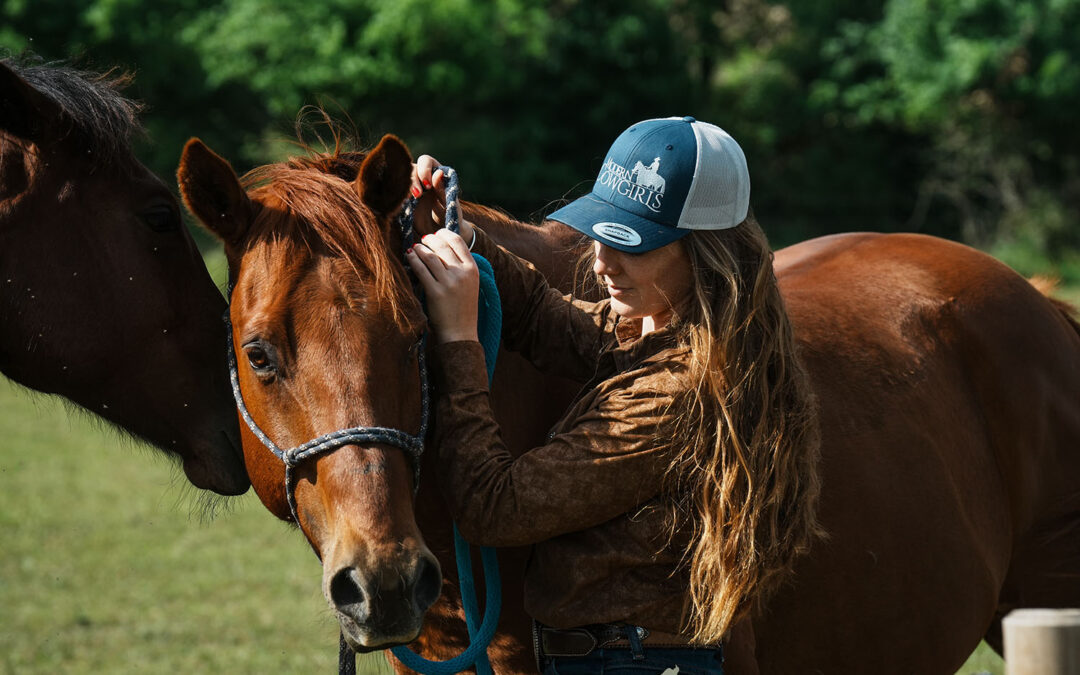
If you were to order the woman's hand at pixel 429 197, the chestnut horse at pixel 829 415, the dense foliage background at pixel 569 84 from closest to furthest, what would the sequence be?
1. the chestnut horse at pixel 829 415
2. the woman's hand at pixel 429 197
3. the dense foliage background at pixel 569 84

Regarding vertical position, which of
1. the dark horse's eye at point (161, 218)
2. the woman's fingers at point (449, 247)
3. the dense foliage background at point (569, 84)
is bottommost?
the dense foliage background at point (569, 84)

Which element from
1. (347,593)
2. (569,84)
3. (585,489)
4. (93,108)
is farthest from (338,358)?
(569,84)

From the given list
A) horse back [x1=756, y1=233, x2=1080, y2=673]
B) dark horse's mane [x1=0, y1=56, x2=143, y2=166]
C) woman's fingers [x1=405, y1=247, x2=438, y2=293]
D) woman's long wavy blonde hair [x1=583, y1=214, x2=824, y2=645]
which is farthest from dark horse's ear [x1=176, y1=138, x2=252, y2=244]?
horse back [x1=756, y1=233, x2=1080, y2=673]

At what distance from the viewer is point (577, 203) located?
2.40 m

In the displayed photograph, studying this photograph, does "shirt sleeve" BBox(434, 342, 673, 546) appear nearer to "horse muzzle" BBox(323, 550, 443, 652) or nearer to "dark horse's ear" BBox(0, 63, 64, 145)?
"horse muzzle" BBox(323, 550, 443, 652)

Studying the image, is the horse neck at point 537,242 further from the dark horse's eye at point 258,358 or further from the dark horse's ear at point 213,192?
the dark horse's eye at point 258,358

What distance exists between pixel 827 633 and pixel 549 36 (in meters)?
22.7

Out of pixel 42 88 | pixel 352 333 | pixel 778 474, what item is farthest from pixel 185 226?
pixel 778 474

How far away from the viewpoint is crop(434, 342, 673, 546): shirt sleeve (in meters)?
2.14

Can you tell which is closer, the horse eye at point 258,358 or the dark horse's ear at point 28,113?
the horse eye at point 258,358

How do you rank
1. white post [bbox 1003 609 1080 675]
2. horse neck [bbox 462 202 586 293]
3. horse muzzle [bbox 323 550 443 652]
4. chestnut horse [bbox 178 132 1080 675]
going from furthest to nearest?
horse neck [bbox 462 202 586 293] → chestnut horse [bbox 178 132 1080 675] → horse muzzle [bbox 323 550 443 652] → white post [bbox 1003 609 1080 675]

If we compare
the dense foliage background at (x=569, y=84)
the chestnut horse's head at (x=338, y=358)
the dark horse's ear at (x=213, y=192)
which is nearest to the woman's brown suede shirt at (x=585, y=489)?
the chestnut horse's head at (x=338, y=358)

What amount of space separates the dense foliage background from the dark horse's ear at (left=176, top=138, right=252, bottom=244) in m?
19.7

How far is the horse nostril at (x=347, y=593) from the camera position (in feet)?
6.23
